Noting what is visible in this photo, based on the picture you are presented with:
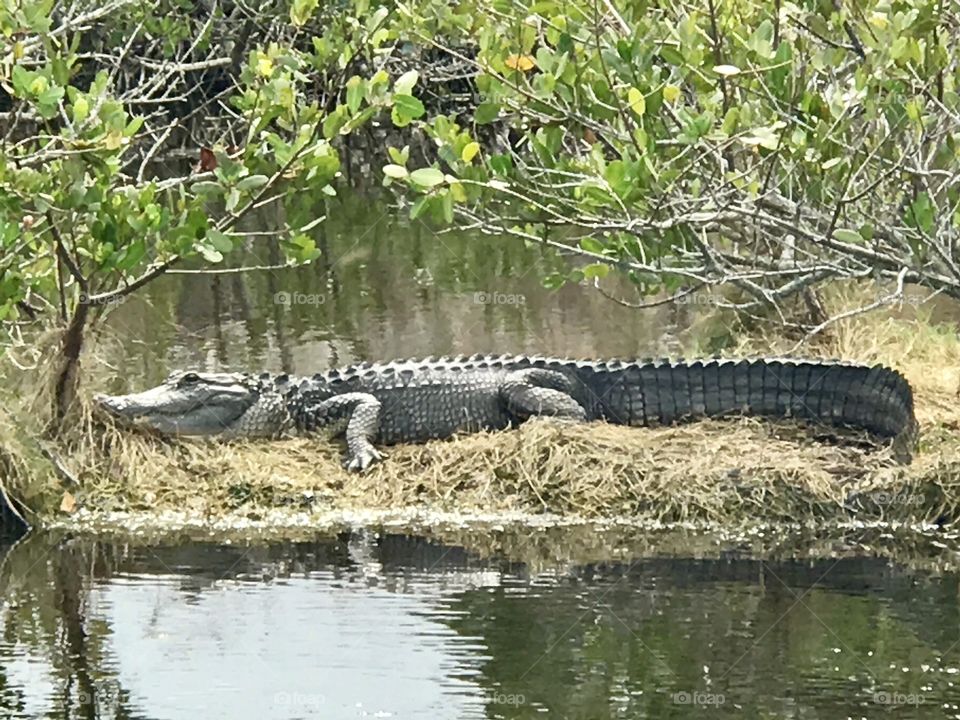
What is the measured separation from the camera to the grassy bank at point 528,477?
859cm

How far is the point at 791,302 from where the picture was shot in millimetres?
11828

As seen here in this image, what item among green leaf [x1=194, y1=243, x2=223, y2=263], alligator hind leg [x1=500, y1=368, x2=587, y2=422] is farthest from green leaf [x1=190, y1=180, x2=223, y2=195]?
alligator hind leg [x1=500, y1=368, x2=587, y2=422]

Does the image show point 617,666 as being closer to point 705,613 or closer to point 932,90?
point 705,613

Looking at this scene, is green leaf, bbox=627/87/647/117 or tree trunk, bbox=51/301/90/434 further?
tree trunk, bbox=51/301/90/434

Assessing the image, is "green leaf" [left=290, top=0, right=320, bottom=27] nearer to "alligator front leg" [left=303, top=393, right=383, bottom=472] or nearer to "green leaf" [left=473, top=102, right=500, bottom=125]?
"green leaf" [left=473, top=102, right=500, bottom=125]

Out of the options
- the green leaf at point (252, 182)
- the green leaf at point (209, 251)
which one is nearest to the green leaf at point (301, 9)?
the green leaf at point (252, 182)

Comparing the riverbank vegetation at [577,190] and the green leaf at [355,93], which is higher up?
the green leaf at [355,93]

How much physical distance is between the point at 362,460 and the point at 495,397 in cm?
105

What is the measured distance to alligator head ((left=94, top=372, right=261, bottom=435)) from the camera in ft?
30.8

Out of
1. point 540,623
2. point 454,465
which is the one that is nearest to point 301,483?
point 454,465

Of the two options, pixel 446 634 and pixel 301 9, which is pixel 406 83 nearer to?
pixel 301 9

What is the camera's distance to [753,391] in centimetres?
982

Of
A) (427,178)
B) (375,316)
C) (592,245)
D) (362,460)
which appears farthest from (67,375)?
(375,316)

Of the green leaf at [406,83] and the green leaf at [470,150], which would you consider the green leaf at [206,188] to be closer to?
the green leaf at [406,83]
